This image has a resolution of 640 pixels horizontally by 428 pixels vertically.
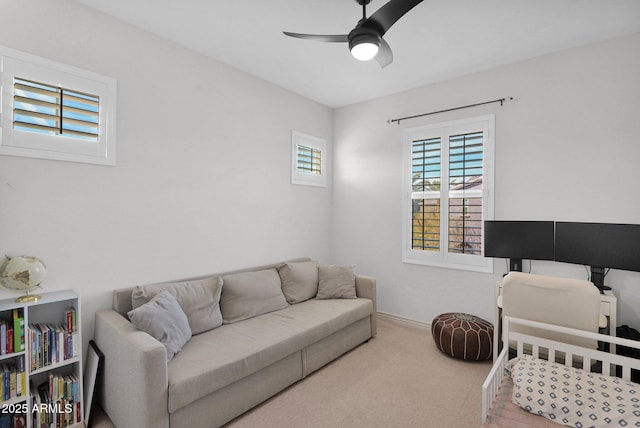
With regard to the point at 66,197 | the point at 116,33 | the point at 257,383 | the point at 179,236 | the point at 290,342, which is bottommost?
the point at 257,383

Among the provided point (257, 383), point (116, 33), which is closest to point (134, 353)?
point (257, 383)

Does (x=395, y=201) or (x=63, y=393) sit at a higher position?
(x=395, y=201)

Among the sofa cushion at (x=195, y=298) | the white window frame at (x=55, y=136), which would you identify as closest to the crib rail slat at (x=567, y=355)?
the sofa cushion at (x=195, y=298)

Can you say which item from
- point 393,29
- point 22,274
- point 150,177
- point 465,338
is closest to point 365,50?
point 393,29

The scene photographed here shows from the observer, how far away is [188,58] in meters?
2.85

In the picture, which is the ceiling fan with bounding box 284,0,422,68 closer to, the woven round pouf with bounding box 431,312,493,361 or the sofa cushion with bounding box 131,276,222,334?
the sofa cushion with bounding box 131,276,222,334

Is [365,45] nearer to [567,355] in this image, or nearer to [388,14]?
[388,14]

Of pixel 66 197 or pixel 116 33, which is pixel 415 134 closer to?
pixel 116 33

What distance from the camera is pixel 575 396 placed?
5.09 feet

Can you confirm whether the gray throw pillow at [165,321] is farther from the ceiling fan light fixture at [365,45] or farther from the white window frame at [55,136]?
the ceiling fan light fixture at [365,45]

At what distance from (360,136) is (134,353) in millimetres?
3506

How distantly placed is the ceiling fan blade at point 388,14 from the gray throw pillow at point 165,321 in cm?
223

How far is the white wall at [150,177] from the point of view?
6.82 feet

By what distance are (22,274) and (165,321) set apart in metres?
0.83
